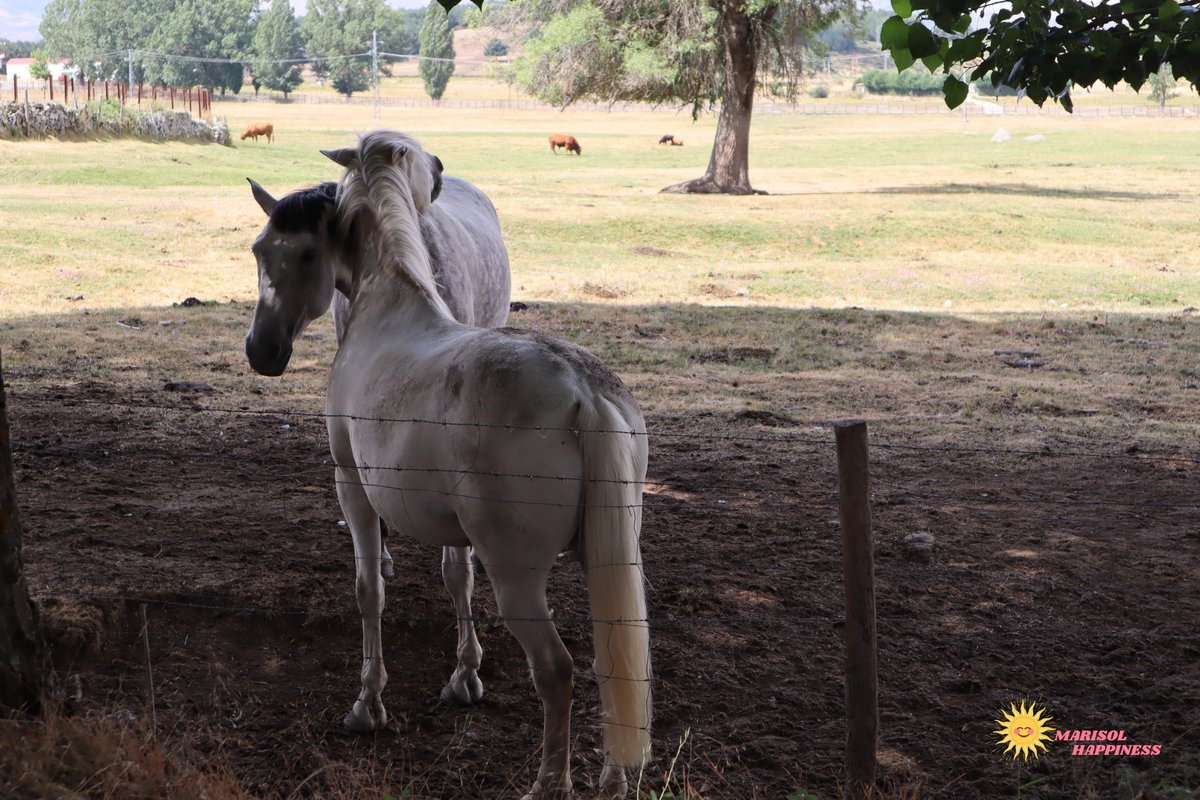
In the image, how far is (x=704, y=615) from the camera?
520 centimetres

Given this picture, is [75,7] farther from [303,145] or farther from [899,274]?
[899,274]

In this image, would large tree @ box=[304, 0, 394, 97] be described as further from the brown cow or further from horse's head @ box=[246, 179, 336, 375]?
horse's head @ box=[246, 179, 336, 375]

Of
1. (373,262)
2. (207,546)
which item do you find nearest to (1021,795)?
(373,262)

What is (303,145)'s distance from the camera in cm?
4631

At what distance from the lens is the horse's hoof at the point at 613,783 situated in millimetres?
3496

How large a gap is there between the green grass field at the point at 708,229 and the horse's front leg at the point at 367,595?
998 cm

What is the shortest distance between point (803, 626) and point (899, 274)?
534 inches

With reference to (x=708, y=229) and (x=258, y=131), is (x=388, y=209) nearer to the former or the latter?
(x=708, y=229)

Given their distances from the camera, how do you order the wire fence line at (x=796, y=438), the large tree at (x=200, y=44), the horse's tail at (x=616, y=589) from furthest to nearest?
the large tree at (x=200, y=44) → the wire fence line at (x=796, y=438) → the horse's tail at (x=616, y=589)

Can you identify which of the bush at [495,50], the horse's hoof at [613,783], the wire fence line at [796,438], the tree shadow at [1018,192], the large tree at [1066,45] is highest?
the bush at [495,50]

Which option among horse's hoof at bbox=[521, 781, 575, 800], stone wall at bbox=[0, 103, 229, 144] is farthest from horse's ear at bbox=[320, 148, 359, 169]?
stone wall at bbox=[0, 103, 229, 144]

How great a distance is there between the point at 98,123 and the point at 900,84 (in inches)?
4083

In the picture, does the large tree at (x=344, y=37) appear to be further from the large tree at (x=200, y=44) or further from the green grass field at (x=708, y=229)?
the green grass field at (x=708, y=229)

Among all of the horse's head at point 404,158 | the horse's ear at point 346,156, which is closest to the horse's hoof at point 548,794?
the horse's head at point 404,158
